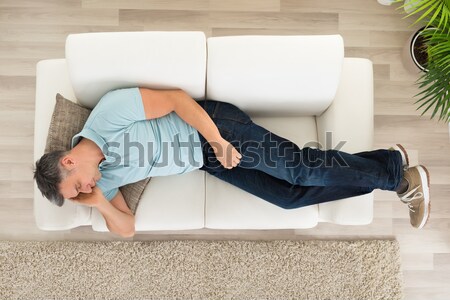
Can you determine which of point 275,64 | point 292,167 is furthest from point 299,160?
point 275,64

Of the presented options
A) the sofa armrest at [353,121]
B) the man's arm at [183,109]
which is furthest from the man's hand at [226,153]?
the sofa armrest at [353,121]

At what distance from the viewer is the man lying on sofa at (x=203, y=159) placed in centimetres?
156

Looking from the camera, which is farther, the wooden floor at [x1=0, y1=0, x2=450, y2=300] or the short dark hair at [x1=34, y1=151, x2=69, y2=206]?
the wooden floor at [x1=0, y1=0, x2=450, y2=300]

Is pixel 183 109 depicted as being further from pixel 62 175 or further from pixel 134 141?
pixel 62 175

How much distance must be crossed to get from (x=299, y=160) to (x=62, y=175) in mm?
928

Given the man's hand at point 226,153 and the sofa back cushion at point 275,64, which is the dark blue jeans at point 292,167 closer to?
the man's hand at point 226,153

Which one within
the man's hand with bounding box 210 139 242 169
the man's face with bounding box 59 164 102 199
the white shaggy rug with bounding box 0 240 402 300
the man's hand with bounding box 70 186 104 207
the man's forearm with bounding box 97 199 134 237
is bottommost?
the white shaggy rug with bounding box 0 240 402 300

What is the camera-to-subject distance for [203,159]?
69.1 inches

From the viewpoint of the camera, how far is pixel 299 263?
2.15m

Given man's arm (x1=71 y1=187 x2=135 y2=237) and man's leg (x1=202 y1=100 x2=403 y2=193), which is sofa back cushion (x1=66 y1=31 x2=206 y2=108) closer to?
man's leg (x1=202 y1=100 x2=403 y2=193)

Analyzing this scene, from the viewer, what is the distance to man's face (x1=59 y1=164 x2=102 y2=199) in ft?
4.89

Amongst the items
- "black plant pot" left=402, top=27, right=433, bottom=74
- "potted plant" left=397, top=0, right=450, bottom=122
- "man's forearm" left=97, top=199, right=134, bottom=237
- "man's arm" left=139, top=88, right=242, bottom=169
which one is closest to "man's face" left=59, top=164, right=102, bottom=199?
"man's forearm" left=97, top=199, right=134, bottom=237

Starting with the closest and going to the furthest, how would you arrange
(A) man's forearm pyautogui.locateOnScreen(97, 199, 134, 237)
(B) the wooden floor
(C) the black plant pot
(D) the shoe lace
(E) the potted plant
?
(E) the potted plant, (A) man's forearm pyautogui.locateOnScreen(97, 199, 134, 237), (D) the shoe lace, (C) the black plant pot, (B) the wooden floor

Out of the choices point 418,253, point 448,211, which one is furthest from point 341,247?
point 448,211
